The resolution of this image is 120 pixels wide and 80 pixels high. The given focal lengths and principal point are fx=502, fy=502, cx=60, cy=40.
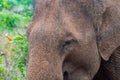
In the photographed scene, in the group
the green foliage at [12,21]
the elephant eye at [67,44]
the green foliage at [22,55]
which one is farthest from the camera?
the green foliage at [12,21]

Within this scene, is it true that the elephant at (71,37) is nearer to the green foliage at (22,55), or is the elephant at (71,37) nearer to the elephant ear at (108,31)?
the elephant ear at (108,31)

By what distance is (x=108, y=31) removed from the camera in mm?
2951

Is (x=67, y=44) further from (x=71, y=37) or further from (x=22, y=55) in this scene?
(x=22, y=55)

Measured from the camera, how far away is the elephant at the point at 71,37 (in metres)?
2.61

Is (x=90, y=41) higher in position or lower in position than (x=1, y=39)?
higher

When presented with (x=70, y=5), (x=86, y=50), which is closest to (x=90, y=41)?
(x=86, y=50)

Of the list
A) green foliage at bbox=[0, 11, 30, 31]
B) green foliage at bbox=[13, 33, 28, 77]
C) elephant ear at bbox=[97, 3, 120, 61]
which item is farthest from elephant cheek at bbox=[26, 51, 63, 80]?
green foliage at bbox=[0, 11, 30, 31]

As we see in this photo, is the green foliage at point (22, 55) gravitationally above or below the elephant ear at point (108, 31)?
below

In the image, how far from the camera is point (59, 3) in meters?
2.83

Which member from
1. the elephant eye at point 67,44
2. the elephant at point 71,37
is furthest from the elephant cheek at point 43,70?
the elephant eye at point 67,44

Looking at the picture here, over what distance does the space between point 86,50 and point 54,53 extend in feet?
0.87

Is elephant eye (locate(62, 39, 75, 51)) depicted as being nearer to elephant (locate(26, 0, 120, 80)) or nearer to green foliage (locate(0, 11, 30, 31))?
elephant (locate(26, 0, 120, 80))

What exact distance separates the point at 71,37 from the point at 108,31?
0.94 feet

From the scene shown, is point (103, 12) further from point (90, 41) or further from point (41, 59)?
point (41, 59)
